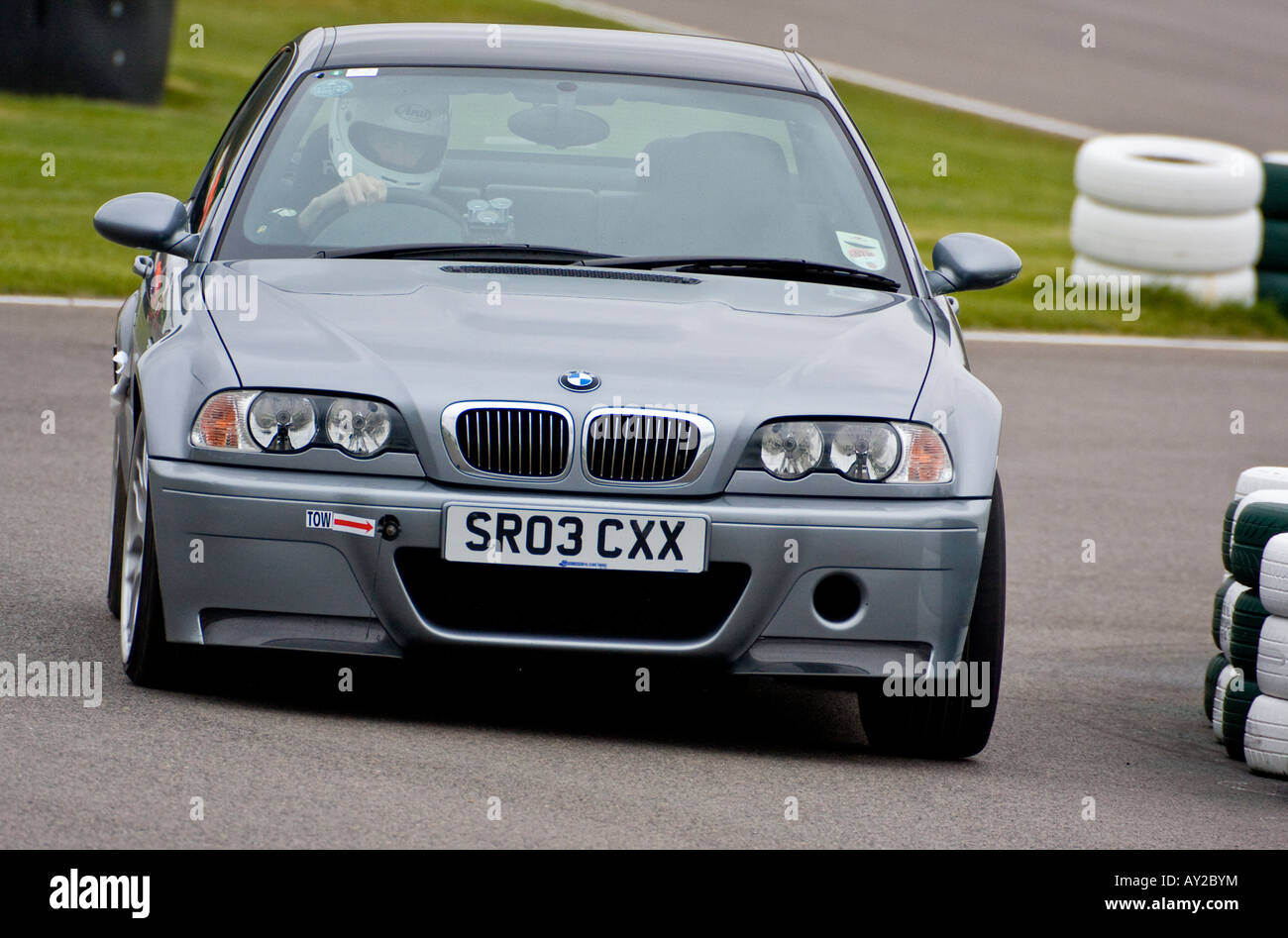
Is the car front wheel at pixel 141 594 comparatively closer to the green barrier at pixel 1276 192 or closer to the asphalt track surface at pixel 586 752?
the asphalt track surface at pixel 586 752

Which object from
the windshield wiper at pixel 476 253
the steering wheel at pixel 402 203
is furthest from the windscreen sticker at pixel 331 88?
the windshield wiper at pixel 476 253

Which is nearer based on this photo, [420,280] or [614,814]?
[614,814]

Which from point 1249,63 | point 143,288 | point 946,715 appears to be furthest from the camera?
point 1249,63

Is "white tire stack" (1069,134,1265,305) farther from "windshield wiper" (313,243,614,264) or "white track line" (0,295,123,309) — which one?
"windshield wiper" (313,243,614,264)

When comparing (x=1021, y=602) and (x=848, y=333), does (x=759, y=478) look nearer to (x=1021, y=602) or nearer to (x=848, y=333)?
(x=848, y=333)

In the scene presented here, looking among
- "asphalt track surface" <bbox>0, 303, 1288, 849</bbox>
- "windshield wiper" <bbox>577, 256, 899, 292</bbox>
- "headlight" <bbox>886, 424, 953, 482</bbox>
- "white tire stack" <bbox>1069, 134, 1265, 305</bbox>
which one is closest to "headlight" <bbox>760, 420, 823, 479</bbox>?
"headlight" <bbox>886, 424, 953, 482</bbox>

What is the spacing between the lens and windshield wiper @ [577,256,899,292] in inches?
222

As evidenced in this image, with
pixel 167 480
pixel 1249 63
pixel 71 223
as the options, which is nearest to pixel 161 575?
pixel 167 480

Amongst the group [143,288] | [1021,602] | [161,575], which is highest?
[143,288]

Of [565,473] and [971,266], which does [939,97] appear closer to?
[971,266]

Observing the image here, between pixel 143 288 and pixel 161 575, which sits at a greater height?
pixel 143 288

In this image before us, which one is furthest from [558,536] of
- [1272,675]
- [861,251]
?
[1272,675]

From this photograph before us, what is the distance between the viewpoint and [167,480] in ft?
15.7
